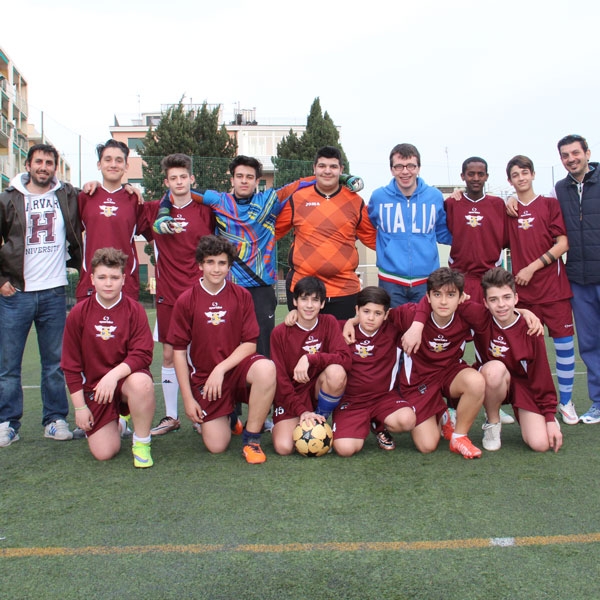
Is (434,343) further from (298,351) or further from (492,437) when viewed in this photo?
(298,351)

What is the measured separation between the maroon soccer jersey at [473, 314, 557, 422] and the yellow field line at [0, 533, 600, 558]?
1408mm

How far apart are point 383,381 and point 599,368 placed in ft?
5.86

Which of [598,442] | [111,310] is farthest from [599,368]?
[111,310]

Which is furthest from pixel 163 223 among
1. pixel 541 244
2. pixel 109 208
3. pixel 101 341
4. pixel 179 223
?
pixel 541 244

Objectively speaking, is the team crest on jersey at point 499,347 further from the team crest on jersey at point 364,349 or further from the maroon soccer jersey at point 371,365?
the team crest on jersey at point 364,349

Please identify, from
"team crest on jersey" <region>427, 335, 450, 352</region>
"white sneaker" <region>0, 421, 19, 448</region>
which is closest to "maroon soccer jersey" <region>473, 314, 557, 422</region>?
"team crest on jersey" <region>427, 335, 450, 352</region>

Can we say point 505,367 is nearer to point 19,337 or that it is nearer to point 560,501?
point 560,501

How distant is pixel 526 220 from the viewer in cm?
441

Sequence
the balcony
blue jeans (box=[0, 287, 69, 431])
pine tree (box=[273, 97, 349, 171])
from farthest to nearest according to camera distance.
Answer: the balcony → pine tree (box=[273, 97, 349, 171]) → blue jeans (box=[0, 287, 69, 431])

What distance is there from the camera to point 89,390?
12.1 ft

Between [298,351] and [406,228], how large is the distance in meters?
1.26

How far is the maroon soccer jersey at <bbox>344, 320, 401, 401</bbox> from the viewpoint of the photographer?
12.6ft

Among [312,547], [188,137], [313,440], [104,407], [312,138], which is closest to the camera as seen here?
[312,547]

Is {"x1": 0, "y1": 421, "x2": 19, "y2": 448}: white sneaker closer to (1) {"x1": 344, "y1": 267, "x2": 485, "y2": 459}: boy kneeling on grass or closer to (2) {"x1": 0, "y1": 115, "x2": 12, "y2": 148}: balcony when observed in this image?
(1) {"x1": 344, "y1": 267, "x2": 485, "y2": 459}: boy kneeling on grass
